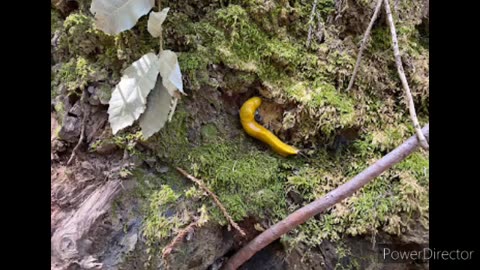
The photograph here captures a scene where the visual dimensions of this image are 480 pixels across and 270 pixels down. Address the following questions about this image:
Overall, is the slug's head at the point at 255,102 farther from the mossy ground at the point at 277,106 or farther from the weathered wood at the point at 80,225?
the weathered wood at the point at 80,225

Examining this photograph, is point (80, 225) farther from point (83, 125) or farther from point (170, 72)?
point (170, 72)

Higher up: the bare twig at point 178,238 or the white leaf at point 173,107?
the white leaf at point 173,107

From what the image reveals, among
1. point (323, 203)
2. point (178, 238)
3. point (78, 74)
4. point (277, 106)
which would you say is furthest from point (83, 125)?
point (323, 203)

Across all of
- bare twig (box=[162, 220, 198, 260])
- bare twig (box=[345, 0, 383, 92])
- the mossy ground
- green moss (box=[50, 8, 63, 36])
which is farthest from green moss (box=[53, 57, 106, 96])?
bare twig (box=[345, 0, 383, 92])

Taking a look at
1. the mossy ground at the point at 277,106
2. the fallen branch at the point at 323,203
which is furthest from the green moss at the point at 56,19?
the fallen branch at the point at 323,203

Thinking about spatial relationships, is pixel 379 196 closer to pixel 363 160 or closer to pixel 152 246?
pixel 363 160

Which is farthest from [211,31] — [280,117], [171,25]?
[280,117]
